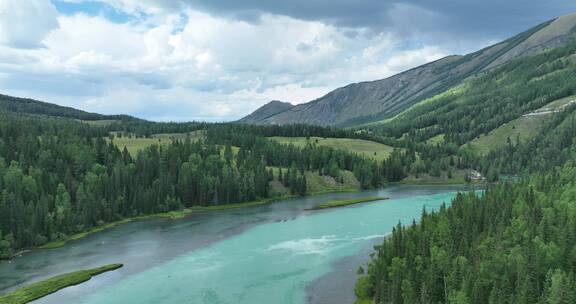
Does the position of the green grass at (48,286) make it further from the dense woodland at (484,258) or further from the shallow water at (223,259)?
the dense woodland at (484,258)

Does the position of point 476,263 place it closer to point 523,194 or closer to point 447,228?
point 447,228

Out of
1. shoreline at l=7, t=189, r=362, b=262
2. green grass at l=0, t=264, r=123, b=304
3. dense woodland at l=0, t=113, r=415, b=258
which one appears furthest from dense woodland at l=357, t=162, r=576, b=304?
dense woodland at l=0, t=113, r=415, b=258

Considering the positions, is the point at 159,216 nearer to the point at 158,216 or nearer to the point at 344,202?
the point at 158,216

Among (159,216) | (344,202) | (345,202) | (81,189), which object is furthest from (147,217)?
(345,202)

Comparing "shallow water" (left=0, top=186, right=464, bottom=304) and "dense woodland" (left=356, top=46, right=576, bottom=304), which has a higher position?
"dense woodland" (left=356, top=46, right=576, bottom=304)

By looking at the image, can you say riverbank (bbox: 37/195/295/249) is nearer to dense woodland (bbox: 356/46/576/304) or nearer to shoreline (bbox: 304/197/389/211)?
shoreline (bbox: 304/197/389/211)

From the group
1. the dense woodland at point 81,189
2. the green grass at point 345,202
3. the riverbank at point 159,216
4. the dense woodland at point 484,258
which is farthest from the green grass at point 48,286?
the green grass at point 345,202
